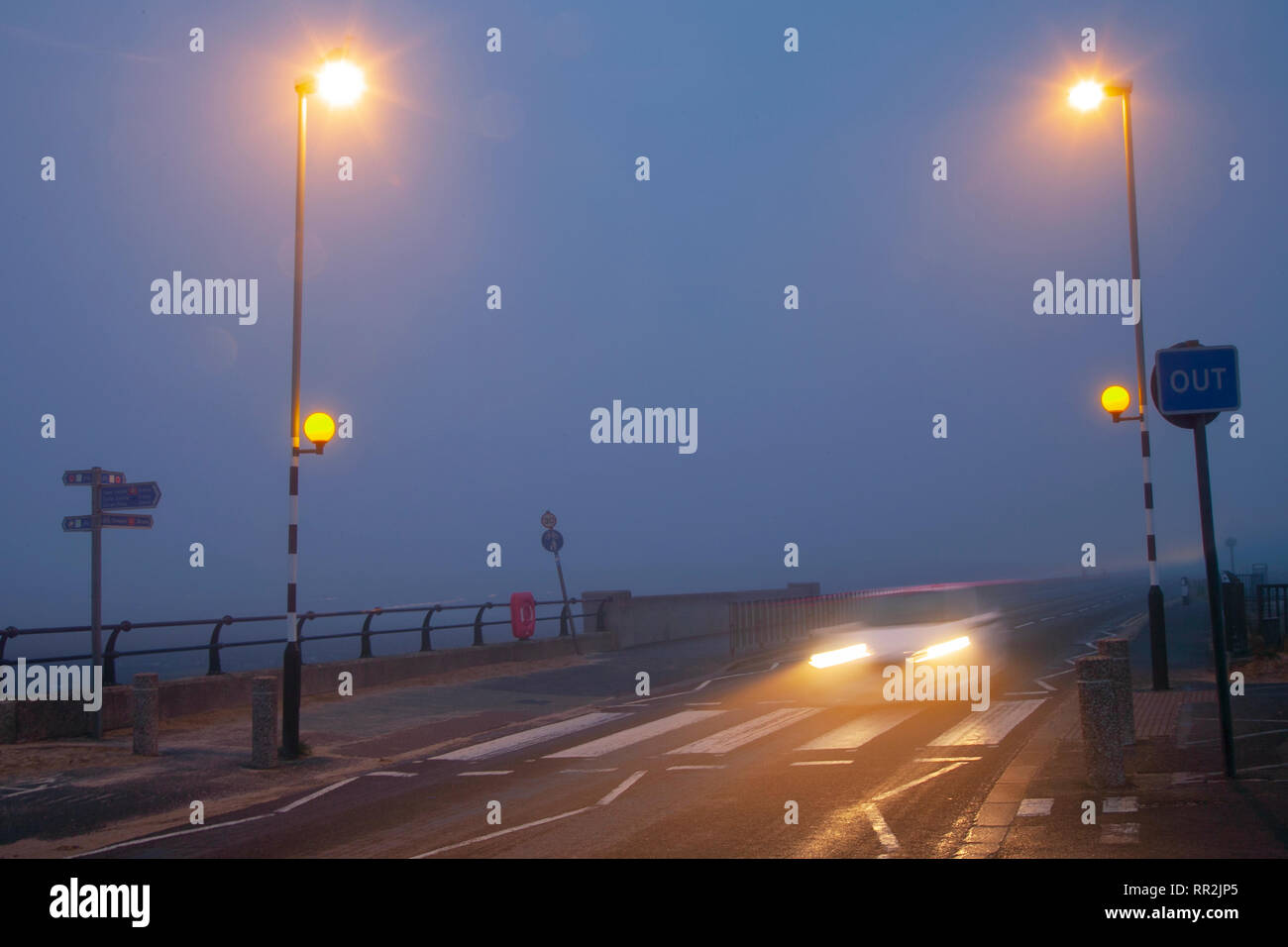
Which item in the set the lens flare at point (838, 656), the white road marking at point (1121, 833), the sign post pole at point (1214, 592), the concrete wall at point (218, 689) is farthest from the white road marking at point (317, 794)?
the lens flare at point (838, 656)

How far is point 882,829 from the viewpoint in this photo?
8.02 metres

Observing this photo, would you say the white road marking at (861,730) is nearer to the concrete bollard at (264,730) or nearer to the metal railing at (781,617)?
the concrete bollard at (264,730)

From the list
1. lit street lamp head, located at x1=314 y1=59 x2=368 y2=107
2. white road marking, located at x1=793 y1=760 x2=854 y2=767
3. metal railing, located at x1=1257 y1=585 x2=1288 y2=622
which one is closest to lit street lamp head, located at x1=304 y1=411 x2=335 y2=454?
lit street lamp head, located at x1=314 y1=59 x2=368 y2=107

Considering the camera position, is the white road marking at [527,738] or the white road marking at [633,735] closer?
the white road marking at [633,735]

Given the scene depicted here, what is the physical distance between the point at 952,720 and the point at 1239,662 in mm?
8048

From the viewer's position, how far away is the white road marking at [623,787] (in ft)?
32.0

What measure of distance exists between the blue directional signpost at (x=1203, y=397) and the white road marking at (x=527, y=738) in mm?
8277

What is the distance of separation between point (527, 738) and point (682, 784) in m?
4.90

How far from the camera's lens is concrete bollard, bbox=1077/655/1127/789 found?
9.06 metres

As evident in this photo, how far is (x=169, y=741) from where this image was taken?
46.8 ft

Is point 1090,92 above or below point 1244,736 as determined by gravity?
above

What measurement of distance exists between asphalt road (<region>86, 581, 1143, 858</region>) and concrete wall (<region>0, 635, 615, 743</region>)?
477 cm

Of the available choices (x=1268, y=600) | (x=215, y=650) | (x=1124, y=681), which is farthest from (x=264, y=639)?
(x=1268, y=600)

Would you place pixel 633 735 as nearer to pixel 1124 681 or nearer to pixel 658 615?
pixel 1124 681
